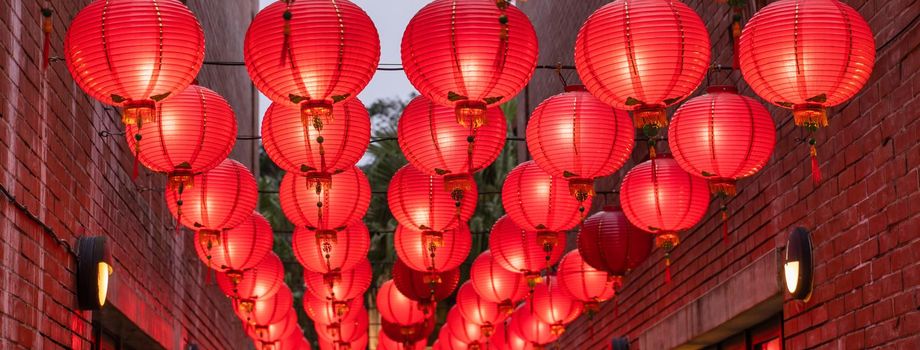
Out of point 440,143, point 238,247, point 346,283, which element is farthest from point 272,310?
point 440,143

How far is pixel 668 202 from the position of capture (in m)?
9.55

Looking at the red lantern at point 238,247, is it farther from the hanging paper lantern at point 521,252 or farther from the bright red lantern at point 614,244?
the bright red lantern at point 614,244

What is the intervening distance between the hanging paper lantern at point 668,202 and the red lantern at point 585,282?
3169mm

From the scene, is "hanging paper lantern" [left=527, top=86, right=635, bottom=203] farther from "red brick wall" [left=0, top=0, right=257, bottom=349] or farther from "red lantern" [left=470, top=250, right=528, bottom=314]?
"red lantern" [left=470, top=250, right=528, bottom=314]

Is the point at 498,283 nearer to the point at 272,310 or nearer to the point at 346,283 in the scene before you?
the point at 346,283

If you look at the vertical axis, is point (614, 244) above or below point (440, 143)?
below

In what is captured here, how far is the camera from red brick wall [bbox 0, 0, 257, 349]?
282 inches

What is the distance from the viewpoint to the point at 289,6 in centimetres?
783

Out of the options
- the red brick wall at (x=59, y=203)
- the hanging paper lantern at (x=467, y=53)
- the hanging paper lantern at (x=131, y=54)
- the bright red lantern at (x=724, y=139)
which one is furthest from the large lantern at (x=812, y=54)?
the red brick wall at (x=59, y=203)

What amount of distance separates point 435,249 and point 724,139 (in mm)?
4542

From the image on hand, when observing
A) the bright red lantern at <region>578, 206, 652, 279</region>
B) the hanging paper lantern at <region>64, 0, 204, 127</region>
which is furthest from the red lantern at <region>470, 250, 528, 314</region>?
the hanging paper lantern at <region>64, 0, 204, 127</region>

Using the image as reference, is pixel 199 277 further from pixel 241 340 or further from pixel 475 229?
pixel 475 229

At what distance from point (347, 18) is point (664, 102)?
74.0 inches

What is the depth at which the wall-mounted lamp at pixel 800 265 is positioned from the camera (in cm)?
820
